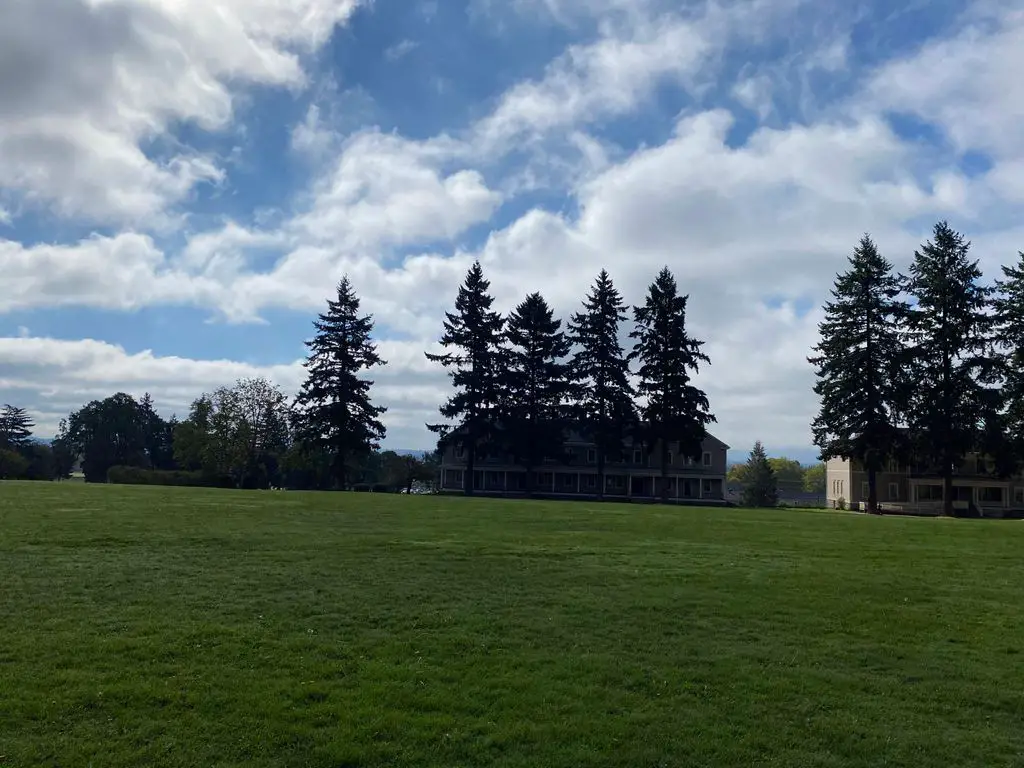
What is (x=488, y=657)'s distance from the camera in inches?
385

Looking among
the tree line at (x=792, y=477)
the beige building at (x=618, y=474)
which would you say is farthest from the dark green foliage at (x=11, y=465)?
the tree line at (x=792, y=477)

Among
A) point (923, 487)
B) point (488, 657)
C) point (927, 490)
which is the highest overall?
point (923, 487)

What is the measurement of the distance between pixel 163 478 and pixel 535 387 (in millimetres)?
29204

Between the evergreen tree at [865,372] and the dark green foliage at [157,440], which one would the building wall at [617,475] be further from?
the dark green foliage at [157,440]

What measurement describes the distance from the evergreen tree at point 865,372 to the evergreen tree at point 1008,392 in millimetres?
5376

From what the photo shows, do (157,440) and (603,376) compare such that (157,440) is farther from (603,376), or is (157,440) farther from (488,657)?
(488,657)

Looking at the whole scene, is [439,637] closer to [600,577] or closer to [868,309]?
[600,577]

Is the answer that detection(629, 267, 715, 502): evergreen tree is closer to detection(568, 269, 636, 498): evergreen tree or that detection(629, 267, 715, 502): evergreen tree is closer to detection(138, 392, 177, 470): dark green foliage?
detection(568, 269, 636, 498): evergreen tree

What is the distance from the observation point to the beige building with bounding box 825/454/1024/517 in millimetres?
68312

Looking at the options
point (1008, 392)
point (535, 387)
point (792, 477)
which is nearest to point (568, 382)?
point (535, 387)

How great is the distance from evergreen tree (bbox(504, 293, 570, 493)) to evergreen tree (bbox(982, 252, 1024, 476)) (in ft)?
98.4

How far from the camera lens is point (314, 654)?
31.5ft

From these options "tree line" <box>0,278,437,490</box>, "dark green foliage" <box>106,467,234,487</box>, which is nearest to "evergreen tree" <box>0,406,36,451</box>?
"tree line" <box>0,278,437,490</box>

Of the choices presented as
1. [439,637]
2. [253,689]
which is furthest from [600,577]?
[253,689]
